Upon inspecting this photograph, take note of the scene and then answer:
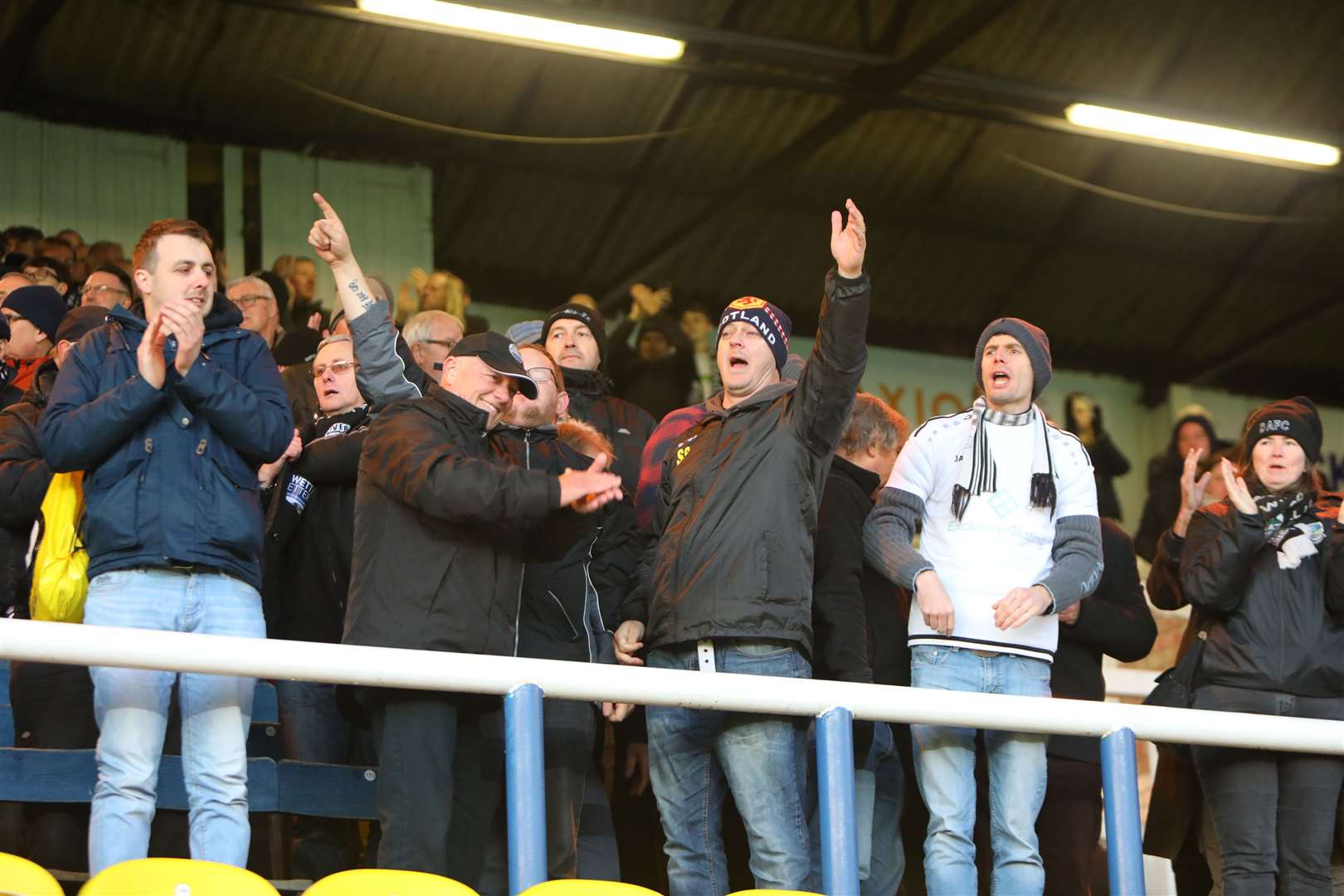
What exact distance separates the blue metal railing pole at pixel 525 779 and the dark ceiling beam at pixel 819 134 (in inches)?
336

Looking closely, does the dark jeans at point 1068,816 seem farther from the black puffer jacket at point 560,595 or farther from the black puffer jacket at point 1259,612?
the black puffer jacket at point 560,595

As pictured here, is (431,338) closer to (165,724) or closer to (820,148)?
(165,724)

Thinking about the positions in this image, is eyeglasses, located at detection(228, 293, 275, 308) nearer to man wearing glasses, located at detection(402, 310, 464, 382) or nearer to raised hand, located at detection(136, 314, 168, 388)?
man wearing glasses, located at detection(402, 310, 464, 382)

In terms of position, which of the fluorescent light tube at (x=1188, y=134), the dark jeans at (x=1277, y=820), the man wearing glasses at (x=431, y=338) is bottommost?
the dark jeans at (x=1277, y=820)

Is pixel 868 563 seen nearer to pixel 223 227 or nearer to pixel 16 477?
pixel 16 477

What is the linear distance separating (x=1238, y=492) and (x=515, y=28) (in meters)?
6.83

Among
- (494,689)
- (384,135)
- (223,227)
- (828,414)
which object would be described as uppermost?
(384,135)

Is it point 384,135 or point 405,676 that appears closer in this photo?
point 405,676

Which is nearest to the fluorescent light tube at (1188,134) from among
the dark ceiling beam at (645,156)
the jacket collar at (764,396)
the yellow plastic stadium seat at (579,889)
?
the dark ceiling beam at (645,156)

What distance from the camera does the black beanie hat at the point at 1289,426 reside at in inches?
202

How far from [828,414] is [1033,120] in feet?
29.3

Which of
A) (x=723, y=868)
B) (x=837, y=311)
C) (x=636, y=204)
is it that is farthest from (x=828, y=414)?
(x=636, y=204)

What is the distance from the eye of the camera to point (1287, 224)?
47.5ft

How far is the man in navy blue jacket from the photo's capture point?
12.2ft
